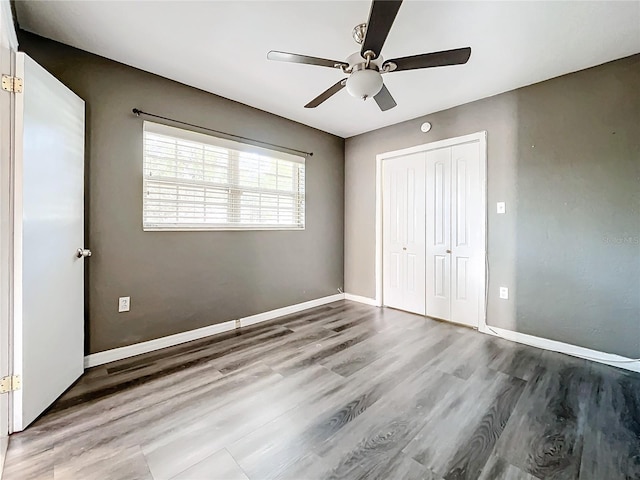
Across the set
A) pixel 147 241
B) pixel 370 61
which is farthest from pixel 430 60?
pixel 147 241

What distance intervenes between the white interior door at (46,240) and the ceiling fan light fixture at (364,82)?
5.97ft

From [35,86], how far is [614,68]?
4.13 m

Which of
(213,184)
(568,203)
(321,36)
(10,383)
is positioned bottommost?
(10,383)

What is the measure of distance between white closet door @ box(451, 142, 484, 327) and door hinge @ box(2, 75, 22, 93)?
3.62 m

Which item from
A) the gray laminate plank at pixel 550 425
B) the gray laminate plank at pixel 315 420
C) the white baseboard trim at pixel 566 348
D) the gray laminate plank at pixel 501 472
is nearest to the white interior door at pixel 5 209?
the gray laminate plank at pixel 315 420

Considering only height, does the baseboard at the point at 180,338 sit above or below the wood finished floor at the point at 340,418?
above

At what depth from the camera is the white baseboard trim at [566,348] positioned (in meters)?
2.30

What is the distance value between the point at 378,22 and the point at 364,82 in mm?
369

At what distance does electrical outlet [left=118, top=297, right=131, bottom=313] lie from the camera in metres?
2.42

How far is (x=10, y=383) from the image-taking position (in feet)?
4.97

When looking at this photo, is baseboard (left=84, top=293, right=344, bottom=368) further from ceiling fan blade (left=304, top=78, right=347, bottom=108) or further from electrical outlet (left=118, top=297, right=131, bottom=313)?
ceiling fan blade (left=304, top=78, right=347, bottom=108)

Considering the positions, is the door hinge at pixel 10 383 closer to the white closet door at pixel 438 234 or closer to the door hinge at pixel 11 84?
the door hinge at pixel 11 84

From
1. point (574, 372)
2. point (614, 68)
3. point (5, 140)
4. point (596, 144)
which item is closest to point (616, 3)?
point (614, 68)

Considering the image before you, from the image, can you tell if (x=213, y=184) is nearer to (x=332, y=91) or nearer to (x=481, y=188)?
(x=332, y=91)
